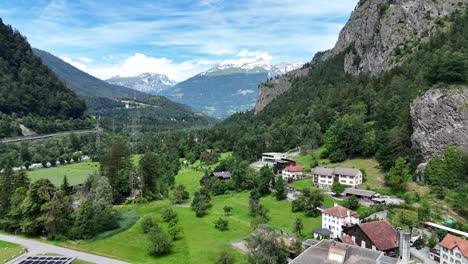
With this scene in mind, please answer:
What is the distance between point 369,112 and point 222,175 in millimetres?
39607

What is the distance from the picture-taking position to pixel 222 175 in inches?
3314

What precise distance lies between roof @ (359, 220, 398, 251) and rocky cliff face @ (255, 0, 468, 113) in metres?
71.9

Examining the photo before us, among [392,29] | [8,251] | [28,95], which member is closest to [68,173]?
[8,251]

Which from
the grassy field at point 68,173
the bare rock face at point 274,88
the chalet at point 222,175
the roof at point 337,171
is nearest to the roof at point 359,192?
the roof at point 337,171

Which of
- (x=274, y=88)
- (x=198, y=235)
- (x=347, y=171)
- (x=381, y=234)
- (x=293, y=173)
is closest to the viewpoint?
(x=381, y=234)

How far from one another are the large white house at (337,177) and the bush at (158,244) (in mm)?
31230

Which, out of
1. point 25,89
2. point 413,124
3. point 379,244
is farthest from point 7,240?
point 25,89

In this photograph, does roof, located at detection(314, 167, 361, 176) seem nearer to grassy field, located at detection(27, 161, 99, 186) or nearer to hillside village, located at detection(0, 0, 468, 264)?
hillside village, located at detection(0, 0, 468, 264)

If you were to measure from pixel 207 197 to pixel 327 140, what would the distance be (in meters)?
29.9

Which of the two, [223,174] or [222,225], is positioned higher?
→ [223,174]

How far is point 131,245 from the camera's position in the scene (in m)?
55.5

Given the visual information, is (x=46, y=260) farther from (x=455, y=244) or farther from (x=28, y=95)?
(x=28, y=95)

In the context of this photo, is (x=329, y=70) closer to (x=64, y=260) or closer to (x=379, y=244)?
(x=379, y=244)

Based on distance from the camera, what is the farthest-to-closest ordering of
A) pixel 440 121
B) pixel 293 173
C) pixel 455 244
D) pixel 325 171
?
1. pixel 293 173
2. pixel 325 171
3. pixel 440 121
4. pixel 455 244
